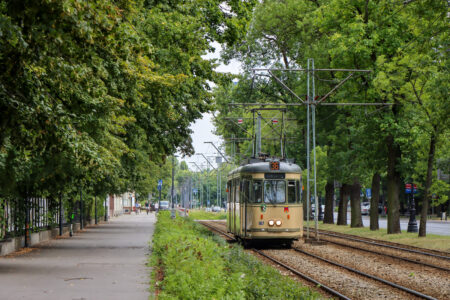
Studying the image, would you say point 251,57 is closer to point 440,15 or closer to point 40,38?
point 440,15

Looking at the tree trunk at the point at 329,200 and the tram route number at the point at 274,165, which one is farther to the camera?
the tree trunk at the point at 329,200

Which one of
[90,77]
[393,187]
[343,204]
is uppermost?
[90,77]

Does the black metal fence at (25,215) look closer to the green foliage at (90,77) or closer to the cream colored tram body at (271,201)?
the green foliage at (90,77)

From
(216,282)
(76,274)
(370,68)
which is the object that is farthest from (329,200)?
(216,282)

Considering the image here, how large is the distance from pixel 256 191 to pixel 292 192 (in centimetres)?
132

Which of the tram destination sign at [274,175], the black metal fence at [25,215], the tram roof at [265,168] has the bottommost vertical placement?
the black metal fence at [25,215]

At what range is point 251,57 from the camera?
50625 mm

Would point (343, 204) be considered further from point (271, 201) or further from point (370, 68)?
point (271, 201)

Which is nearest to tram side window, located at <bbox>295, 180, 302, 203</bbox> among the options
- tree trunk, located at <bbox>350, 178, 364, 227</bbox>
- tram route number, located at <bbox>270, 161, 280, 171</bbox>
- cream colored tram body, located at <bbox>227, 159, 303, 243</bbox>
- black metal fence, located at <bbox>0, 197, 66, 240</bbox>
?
cream colored tram body, located at <bbox>227, 159, 303, 243</bbox>

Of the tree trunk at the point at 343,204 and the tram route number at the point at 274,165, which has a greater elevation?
the tram route number at the point at 274,165

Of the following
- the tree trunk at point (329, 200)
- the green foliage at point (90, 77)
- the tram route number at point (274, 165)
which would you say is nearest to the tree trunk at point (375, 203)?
the tree trunk at point (329, 200)

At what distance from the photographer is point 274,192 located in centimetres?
2522

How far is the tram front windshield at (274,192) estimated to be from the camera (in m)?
25.1

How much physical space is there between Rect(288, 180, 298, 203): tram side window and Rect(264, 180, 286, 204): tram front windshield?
7.4 inches
